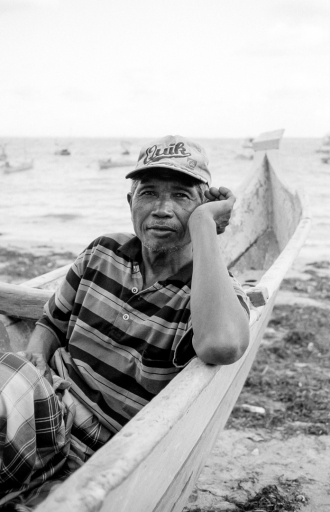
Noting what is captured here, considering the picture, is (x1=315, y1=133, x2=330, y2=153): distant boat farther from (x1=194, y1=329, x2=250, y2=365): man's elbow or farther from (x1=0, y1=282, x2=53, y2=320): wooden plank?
(x1=194, y1=329, x2=250, y2=365): man's elbow

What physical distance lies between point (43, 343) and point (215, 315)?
0.76 metres

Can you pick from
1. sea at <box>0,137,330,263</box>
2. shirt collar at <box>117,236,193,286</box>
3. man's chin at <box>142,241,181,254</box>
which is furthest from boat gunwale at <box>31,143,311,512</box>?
sea at <box>0,137,330,263</box>

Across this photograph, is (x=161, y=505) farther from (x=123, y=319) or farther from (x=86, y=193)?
(x=86, y=193)

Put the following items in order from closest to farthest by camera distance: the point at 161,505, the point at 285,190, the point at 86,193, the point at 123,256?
the point at 161,505 → the point at 123,256 → the point at 285,190 → the point at 86,193

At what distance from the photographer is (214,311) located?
1.47 metres

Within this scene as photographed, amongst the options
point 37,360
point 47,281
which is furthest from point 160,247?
point 47,281

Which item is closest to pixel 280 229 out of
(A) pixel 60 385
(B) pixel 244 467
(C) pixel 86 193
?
(B) pixel 244 467

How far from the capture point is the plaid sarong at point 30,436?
4.24 ft

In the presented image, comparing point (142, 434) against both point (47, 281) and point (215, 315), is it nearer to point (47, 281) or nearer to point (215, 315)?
point (215, 315)

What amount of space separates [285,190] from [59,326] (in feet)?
13.0

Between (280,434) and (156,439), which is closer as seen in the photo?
(156,439)

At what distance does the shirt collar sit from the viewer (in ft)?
5.65

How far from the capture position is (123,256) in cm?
186

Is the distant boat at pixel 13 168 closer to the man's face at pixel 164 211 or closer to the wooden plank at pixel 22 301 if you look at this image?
the wooden plank at pixel 22 301
